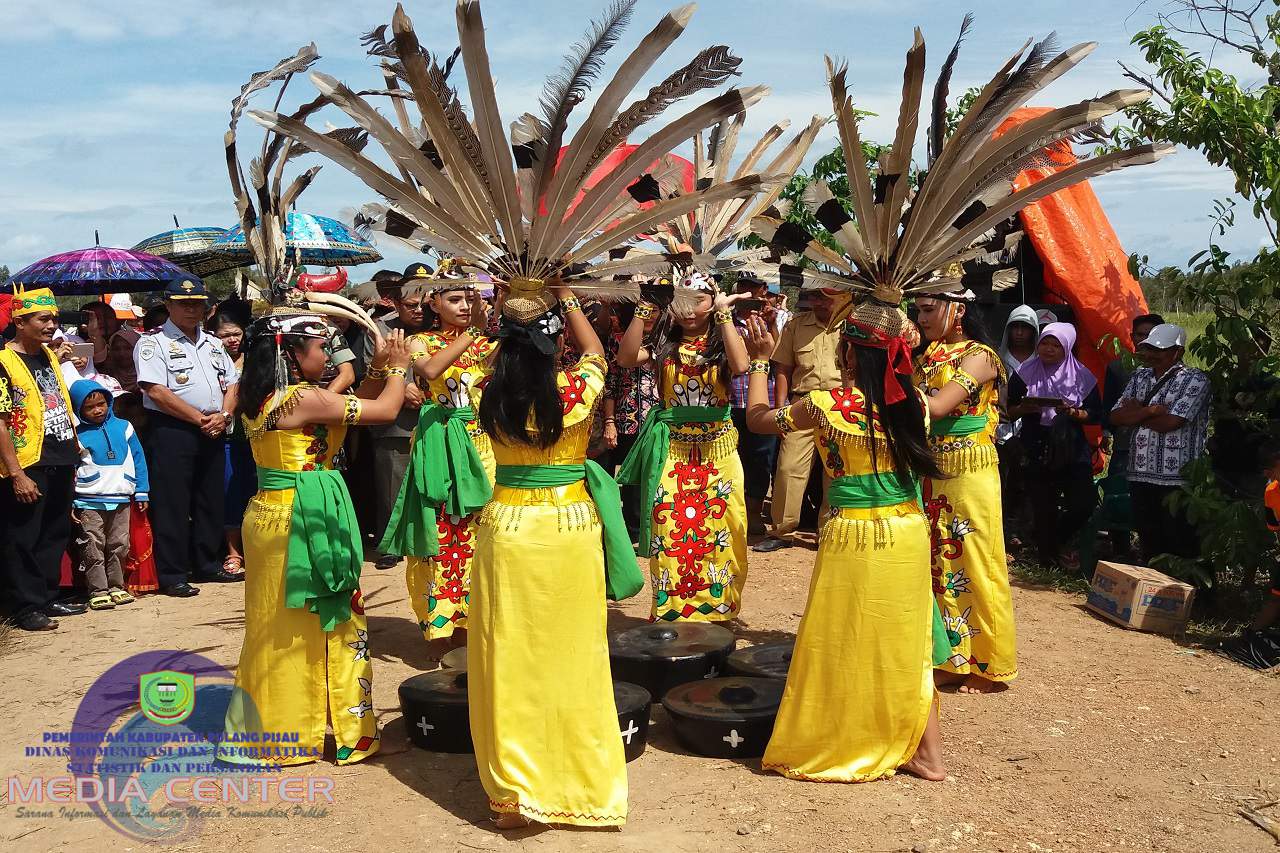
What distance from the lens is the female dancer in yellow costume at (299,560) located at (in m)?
4.51

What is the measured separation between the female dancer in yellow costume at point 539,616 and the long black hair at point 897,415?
42.7 inches

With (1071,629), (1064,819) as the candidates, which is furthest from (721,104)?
(1071,629)

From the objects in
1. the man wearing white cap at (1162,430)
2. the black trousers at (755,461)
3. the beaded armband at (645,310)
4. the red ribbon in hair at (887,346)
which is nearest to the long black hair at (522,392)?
the red ribbon in hair at (887,346)

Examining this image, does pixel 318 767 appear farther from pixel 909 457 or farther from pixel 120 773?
pixel 909 457

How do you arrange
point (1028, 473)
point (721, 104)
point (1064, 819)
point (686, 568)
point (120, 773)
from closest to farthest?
point (721, 104)
point (1064, 819)
point (120, 773)
point (686, 568)
point (1028, 473)

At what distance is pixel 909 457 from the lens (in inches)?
170

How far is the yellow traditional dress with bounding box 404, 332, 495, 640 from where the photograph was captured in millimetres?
6074

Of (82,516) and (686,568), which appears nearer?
(686,568)

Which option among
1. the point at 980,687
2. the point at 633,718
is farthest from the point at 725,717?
the point at 980,687

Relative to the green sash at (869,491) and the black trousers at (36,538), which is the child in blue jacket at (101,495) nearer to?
the black trousers at (36,538)

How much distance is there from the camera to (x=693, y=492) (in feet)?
20.9

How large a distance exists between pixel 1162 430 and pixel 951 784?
371 cm

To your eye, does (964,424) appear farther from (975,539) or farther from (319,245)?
(319,245)

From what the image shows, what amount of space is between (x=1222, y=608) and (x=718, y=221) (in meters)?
4.08
